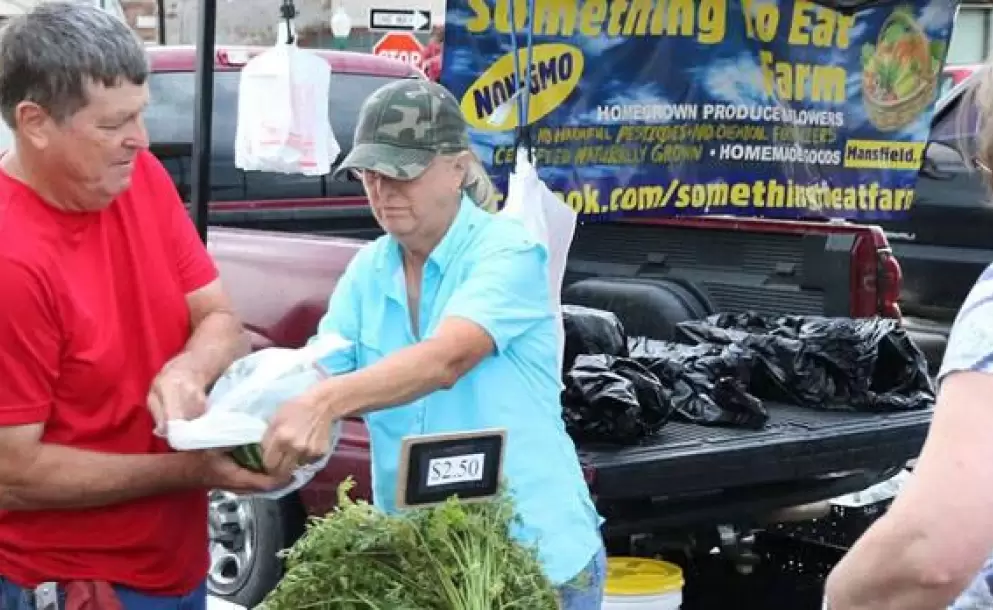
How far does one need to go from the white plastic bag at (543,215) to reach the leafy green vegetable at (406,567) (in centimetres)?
171

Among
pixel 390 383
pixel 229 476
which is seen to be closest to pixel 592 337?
pixel 390 383

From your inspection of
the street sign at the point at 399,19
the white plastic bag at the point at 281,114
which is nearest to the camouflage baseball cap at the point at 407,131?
the white plastic bag at the point at 281,114

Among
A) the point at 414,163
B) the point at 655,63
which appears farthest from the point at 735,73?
the point at 414,163

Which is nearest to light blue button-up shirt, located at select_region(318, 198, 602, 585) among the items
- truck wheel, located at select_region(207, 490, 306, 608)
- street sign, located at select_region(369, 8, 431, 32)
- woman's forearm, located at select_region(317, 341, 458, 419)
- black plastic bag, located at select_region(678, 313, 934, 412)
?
woman's forearm, located at select_region(317, 341, 458, 419)

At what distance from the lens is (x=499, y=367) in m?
2.81

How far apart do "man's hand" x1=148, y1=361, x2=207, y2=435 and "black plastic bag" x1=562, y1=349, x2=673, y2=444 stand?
198 cm

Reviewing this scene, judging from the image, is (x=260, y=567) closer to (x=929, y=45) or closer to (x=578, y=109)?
(x=578, y=109)

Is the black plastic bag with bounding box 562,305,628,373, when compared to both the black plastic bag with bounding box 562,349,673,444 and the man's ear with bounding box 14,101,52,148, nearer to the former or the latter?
the black plastic bag with bounding box 562,349,673,444

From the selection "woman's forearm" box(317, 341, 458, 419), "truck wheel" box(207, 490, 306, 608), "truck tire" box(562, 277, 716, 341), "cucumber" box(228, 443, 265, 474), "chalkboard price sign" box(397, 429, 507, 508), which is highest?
"woman's forearm" box(317, 341, 458, 419)

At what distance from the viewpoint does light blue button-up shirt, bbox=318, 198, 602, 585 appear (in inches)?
109

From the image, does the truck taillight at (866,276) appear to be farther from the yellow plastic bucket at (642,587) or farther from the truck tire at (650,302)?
the yellow plastic bucket at (642,587)

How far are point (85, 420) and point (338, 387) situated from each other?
426 mm

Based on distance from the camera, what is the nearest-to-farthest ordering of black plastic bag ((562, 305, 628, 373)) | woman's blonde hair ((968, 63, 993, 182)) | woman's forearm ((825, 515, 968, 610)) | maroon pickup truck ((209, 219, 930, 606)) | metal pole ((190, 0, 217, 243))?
woman's forearm ((825, 515, 968, 610)) → woman's blonde hair ((968, 63, 993, 182)) → metal pole ((190, 0, 217, 243)) → maroon pickup truck ((209, 219, 930, 606)) → black plastic bag ((562, 305, 628, 373))

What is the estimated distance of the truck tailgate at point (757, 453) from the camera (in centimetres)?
423
